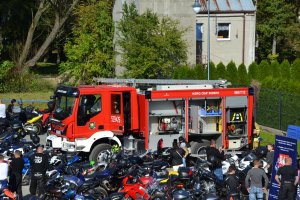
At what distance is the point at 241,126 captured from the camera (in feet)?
74.8

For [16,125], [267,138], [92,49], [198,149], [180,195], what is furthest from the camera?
[92,49]

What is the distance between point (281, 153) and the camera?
16.2 metres

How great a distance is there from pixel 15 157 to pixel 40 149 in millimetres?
692

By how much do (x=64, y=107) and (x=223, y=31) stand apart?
29.8 meters

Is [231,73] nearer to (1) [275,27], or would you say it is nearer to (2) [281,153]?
(2) [281,153]

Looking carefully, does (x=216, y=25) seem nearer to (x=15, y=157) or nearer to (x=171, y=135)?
(x=171, y=135)

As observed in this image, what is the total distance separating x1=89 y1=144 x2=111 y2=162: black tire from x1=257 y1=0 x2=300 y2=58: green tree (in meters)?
44.0

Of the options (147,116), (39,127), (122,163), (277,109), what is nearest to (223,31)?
(277,109)

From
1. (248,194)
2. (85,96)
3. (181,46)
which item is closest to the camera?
(248,194)

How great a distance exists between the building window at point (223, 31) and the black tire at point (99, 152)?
2920cm

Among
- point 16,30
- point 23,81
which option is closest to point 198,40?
point 23,81

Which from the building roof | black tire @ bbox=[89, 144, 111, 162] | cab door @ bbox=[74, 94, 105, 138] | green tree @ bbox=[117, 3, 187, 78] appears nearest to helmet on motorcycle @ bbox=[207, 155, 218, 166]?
black tire @ bbox=[89, 144, 111, 162]

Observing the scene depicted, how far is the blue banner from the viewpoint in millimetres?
15883

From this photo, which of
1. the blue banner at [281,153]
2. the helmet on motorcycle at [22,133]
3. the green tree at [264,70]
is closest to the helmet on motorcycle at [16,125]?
the helmet on motorcycle at [22,133]
